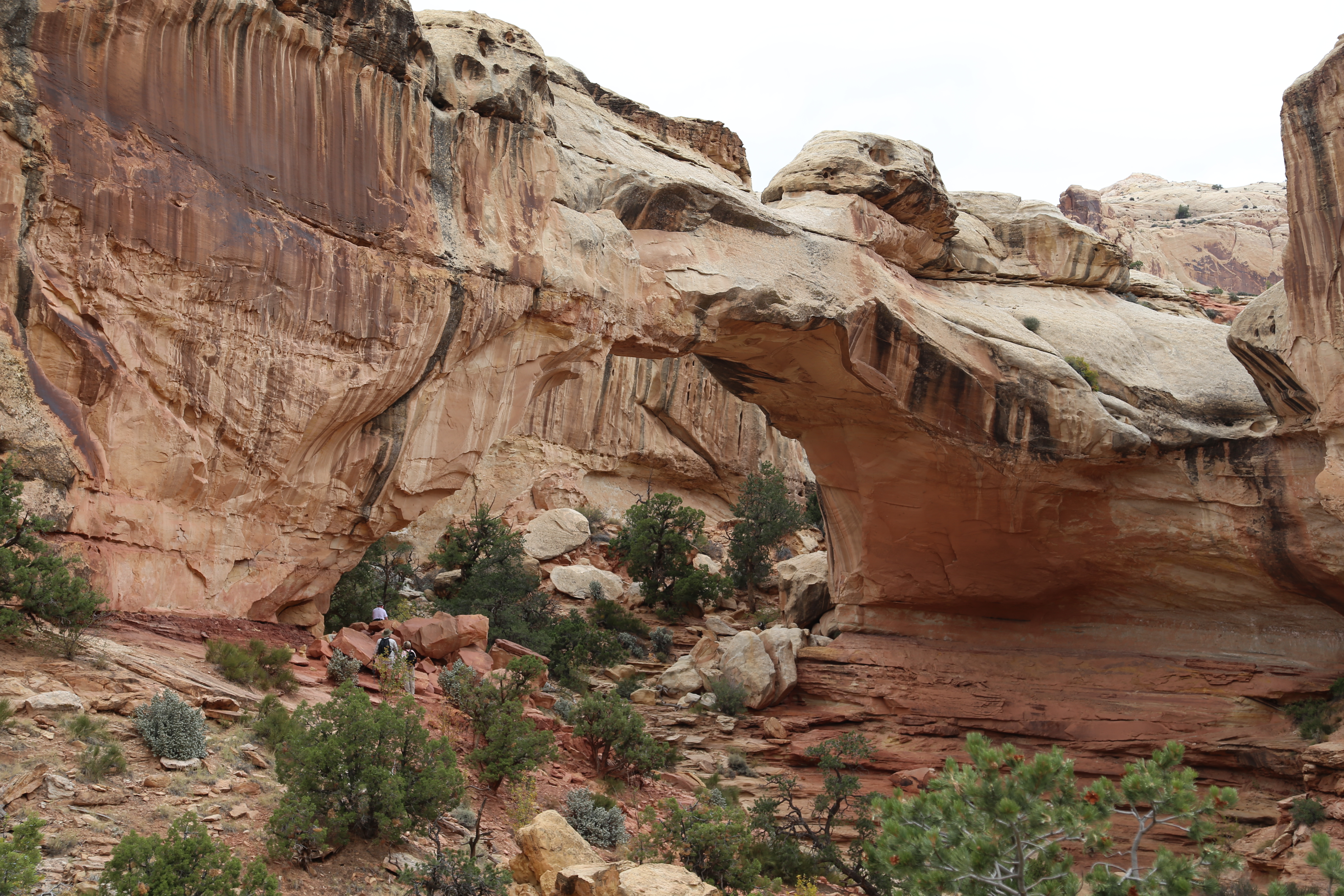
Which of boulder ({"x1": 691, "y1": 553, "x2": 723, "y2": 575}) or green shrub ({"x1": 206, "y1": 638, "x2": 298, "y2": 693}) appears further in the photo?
boulder ({"x1": 691, "y1": 553, "x2": 723, "y2": 575})

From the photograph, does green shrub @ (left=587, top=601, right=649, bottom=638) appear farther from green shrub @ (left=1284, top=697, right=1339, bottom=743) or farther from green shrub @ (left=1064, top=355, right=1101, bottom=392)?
green shrub @ (left=1284, top=697, right=1339, bottom=743)

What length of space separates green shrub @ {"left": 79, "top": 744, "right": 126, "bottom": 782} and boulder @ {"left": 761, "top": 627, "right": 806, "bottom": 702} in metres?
14.5

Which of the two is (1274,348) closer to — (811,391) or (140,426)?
(811,391)

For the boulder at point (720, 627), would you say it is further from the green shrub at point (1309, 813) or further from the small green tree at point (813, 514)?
the green shrub at point (1309, 813)

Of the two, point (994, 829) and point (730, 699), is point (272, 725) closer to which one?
point (994, 829)

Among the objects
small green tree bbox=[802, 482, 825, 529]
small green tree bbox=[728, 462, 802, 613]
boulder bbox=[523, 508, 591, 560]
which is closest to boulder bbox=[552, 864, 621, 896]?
small green tree bbox=[728, 462, 802, 613]

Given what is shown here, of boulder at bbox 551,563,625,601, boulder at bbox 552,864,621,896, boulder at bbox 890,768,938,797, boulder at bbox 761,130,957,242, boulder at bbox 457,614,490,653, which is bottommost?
boulder at bbox 890,768,938,797

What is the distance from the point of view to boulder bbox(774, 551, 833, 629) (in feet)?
81.8

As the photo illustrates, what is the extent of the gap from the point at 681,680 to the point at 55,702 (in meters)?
14.5

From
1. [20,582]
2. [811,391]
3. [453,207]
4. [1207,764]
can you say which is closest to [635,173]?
[453,207]

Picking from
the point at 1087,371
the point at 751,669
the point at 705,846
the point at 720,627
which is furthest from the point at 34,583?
the point at 720,627

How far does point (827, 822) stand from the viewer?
15.9 m

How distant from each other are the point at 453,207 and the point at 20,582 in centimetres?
761

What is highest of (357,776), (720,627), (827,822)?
(357,776)
